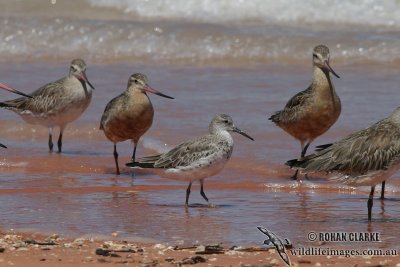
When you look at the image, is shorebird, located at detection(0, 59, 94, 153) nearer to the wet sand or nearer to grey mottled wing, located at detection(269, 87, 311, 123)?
the wet sand

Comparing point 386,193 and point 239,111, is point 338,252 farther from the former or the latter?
point 239,111

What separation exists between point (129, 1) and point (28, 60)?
16.7 ft

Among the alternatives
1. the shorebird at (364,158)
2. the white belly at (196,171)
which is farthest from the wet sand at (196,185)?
the shorebird at (364,158)

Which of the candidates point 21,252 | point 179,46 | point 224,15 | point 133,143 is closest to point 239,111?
point 133,143

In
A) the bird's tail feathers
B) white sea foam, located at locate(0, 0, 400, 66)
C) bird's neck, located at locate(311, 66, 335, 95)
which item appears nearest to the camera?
the bird's tail feathers

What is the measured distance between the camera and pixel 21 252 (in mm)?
8492

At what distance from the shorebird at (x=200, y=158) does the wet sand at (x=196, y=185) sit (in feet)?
1.04

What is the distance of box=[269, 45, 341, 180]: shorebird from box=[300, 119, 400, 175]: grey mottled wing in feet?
8.11

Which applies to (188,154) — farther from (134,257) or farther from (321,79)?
(321,79)

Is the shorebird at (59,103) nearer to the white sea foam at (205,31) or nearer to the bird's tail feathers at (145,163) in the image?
the bird's tail feathers at (145,163)

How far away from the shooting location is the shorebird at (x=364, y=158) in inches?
392

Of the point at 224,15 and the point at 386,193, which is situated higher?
the point at 224,15

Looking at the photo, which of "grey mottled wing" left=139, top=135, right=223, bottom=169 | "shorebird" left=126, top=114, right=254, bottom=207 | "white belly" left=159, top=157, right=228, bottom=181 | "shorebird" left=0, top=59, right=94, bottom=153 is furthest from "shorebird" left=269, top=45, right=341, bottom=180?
"shorebird" left=0, top=59, right=94, bottom=153

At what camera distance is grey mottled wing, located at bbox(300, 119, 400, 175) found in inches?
392
